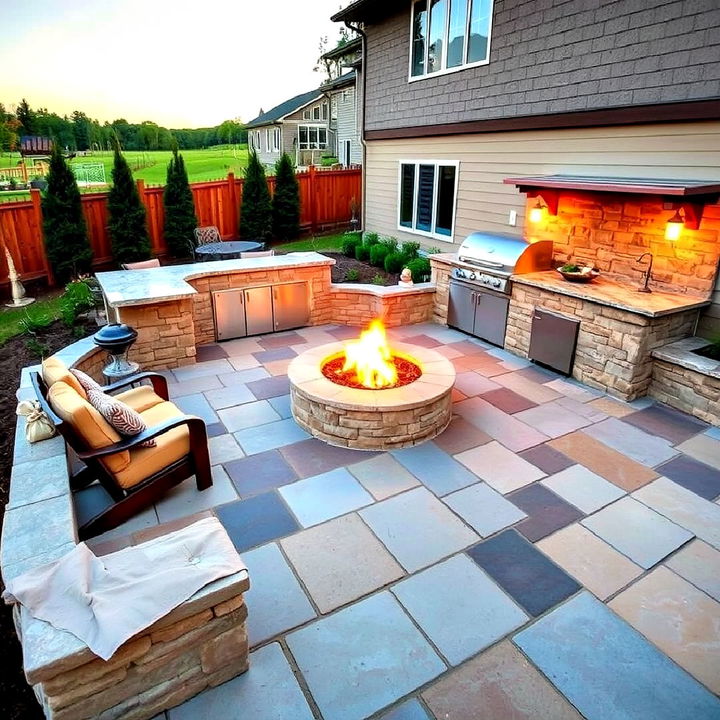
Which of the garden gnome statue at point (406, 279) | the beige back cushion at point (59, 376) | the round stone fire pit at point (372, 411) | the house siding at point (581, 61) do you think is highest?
the house siding at point (581, 61)

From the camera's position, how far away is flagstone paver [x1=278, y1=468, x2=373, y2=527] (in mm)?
3605

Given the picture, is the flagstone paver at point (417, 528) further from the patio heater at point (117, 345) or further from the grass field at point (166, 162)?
the grass field at point (166, 162)

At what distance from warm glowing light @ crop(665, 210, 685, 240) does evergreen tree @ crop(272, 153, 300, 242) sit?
9890 mm

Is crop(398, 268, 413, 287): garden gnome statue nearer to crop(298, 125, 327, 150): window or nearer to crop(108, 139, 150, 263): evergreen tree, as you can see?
crop(108, 139, 150, 263): evergreen tree

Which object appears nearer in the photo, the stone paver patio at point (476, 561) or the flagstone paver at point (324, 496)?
the stone paver patio at point (476, 561)

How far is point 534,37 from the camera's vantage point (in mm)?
6738

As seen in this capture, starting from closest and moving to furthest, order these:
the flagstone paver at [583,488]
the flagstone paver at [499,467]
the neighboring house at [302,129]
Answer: the flagstone paver at [583,488]
the flagstone paver at [499,467]
the neighboring house at [302,129]

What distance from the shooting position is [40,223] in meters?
9.38

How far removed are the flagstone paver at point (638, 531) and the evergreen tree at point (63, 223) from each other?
10.1m

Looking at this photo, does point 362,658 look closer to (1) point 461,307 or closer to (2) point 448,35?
(1) point 461,307

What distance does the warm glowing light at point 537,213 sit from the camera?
6973 mm

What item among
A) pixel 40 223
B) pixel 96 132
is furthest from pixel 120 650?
pixel 96 132

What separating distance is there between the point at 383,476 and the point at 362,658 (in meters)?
1.68

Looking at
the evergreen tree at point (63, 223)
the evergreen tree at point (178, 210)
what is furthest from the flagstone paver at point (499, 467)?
the evergreen tree at point (63, 223)
